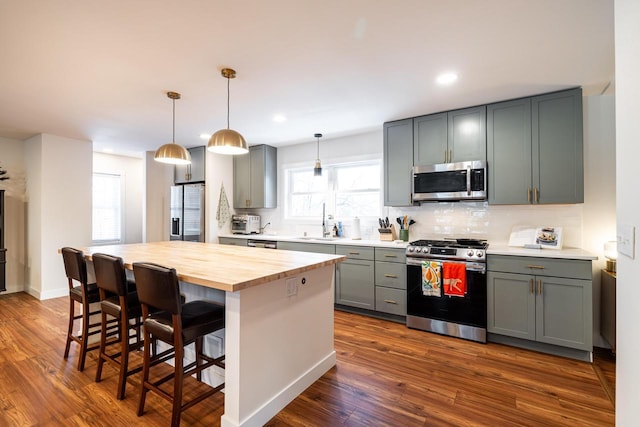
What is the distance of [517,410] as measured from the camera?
1.96 meters

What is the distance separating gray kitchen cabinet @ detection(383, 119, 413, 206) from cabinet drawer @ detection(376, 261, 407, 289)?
0.77 m

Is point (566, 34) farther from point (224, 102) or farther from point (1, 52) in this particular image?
point (1, 52)

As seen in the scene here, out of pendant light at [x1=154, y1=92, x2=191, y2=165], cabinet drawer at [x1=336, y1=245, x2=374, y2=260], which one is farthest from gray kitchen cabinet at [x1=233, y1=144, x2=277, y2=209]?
pendant light at [x1=154, y1=92, x2=191, y2=165]

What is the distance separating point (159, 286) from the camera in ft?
5.52

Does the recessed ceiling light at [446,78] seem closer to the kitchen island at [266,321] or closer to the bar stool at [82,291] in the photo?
the kitchen island at [266,321]

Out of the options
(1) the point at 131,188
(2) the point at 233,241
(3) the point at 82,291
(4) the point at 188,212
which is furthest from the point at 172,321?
(1) the point at 131,188

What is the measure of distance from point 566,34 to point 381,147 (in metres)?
2.40

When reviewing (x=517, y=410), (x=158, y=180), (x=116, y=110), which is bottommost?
(x=517, y=410)

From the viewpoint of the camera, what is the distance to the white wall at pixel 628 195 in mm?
1112

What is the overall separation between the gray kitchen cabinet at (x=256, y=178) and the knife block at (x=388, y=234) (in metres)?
1.97

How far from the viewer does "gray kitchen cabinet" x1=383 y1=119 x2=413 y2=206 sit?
3.66 metres

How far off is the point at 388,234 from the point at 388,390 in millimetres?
2085

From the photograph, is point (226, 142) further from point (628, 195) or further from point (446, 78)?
point (628, 195)

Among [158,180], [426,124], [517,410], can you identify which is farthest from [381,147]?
[158,180]
